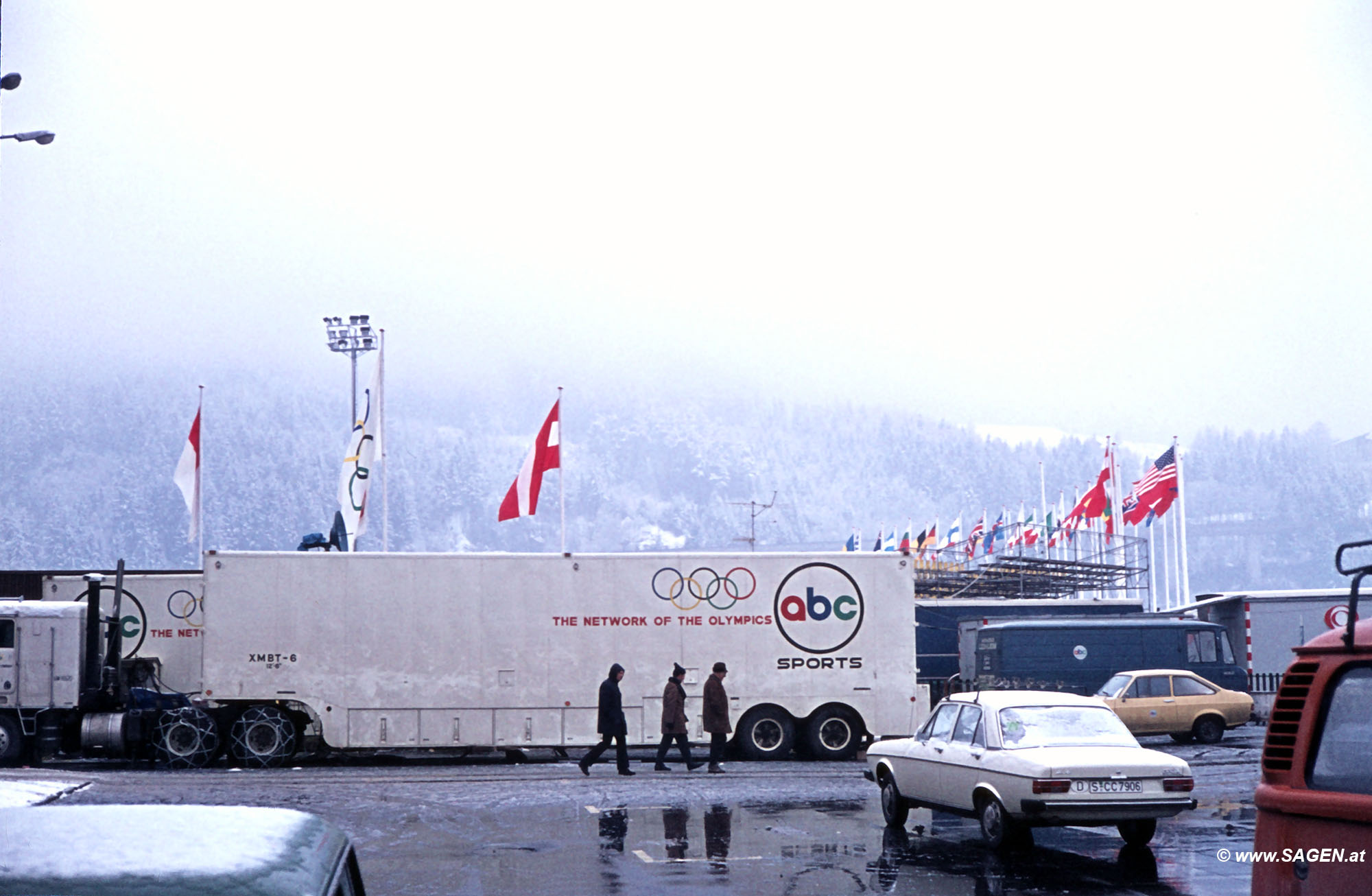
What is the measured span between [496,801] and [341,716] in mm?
7052

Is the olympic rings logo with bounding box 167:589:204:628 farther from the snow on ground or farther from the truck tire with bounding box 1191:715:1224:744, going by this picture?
the truck tire with bounding box 1191:715:1224:744

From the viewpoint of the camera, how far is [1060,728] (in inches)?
511

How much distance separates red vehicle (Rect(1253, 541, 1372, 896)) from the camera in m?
4.53

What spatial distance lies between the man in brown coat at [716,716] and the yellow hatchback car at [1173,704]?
9.79 m

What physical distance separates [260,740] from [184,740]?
48.5 inches

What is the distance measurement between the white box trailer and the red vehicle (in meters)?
19.1

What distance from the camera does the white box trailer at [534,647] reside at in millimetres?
23562

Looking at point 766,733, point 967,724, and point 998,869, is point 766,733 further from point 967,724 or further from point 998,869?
point 998,869

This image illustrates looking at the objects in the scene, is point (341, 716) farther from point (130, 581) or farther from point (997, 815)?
point (997, 815)

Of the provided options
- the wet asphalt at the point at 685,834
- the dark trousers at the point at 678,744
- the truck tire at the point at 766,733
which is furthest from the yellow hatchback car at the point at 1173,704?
the dark trousers at the point at 678,744

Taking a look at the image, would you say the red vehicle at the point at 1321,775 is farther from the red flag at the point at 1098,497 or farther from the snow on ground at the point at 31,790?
the red flag at the point at 1098,497

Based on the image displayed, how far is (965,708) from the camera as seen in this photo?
13703 millimetres

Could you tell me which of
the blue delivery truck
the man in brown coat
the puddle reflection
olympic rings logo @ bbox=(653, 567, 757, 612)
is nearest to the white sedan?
the puddle reflection

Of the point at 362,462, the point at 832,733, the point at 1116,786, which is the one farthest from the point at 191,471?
the point at 1116,786
